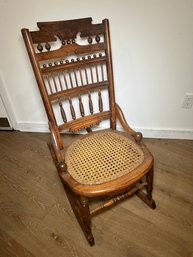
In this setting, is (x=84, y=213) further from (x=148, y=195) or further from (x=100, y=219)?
(x=148, y=195)

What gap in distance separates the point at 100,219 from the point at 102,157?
0.45m

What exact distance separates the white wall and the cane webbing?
55 centimetres

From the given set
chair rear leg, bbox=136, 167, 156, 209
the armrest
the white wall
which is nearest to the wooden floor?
Result: chair rear leg, bbox=136, 167, 156, 209

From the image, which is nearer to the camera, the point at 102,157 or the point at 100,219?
the point at 102,157

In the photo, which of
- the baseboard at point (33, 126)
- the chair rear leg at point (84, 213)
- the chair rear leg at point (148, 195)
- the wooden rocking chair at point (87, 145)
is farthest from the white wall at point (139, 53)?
the chair rear leg at point (84, 213)

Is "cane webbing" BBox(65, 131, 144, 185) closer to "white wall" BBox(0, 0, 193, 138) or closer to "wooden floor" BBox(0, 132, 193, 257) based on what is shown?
"wooden floor" BBox(0, 132, 193, 257)

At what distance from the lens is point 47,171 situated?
154cm

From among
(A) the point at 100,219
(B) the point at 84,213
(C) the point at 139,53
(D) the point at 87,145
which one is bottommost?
(A) the point at 100,219

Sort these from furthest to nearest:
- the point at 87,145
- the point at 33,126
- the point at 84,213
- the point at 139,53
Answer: the point at 33,126, the point at 139,53, the point at 87,145, the point at 84,213

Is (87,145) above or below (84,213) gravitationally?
above

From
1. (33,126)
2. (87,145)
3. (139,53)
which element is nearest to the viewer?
(87,145)

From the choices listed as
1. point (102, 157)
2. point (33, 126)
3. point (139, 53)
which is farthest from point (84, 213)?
point (33, 126)

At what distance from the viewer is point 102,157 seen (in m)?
1.00

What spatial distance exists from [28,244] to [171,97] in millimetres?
1387
